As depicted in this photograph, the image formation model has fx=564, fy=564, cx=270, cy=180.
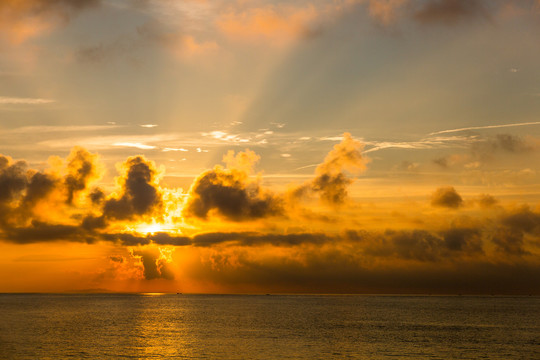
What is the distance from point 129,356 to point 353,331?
3194 inches

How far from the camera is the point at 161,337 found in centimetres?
14150

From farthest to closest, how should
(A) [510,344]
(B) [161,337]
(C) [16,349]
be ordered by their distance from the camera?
1. (B) [161,337]
2. (A) [510,344]
3. (C) [16,349]

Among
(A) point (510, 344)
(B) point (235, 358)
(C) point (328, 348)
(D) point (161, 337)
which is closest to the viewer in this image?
(B) point (235, 358)

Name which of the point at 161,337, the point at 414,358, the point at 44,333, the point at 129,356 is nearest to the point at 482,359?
the point at 414,358

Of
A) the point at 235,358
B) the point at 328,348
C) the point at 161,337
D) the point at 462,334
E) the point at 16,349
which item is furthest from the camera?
the point at 462,334

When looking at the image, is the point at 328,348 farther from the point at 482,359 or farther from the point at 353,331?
the point at 353,331

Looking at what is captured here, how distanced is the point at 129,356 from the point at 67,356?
437 inches

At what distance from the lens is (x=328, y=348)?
389ft

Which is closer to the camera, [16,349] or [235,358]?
[235,358]

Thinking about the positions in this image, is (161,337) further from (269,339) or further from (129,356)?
(129,356)

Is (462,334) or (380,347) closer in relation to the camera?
(380,347)

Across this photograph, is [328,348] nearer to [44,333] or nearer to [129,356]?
[129,356]

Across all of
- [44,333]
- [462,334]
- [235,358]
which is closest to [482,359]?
[235,358]

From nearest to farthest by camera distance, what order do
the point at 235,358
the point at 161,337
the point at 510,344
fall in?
1. the point at 235,358
2. the point at 510,344
3. the point at 161,337
